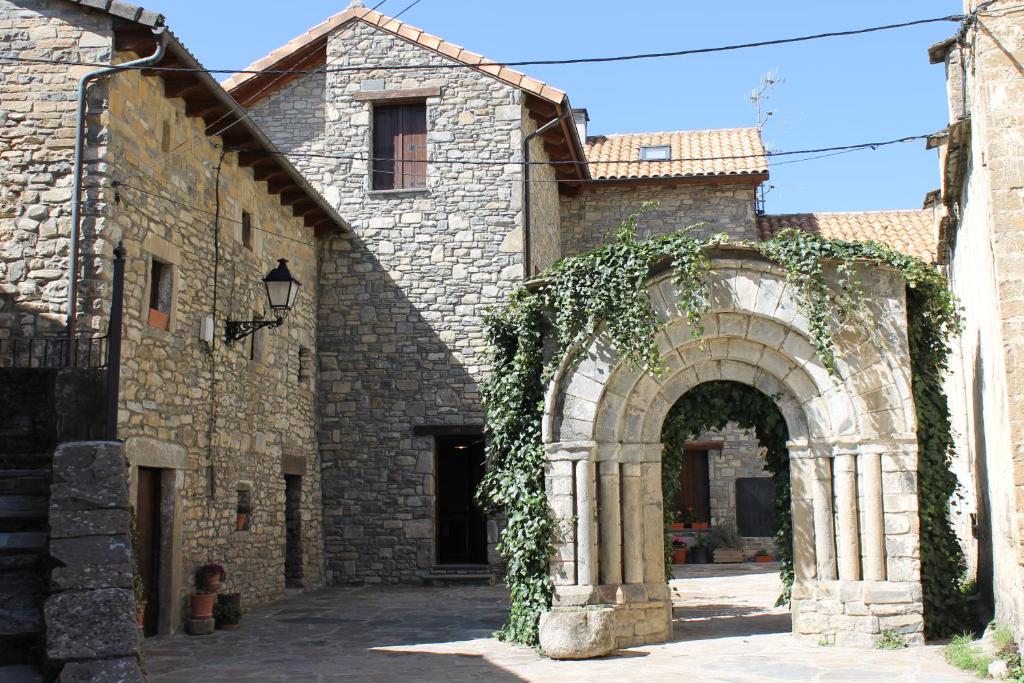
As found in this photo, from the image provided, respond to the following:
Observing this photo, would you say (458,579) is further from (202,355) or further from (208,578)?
(202,355)

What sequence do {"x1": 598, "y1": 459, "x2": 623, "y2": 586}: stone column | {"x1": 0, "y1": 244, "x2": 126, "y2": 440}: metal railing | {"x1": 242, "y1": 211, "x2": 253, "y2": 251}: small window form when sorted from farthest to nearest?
{"x1": 242, "y1": 211, "x2": 253, "y2": 251}: small window → {"x1": 598, "y1": 459, "x2": 623, "y2": 586}: stone column → {"x1": 0, "y1": 244, "x2": 126, "y2": 440}: metal railing

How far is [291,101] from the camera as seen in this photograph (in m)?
15.1

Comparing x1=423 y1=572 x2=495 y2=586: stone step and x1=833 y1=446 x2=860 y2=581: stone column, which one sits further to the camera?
x1=423 y1=572 x2=495 y2=586: stone step

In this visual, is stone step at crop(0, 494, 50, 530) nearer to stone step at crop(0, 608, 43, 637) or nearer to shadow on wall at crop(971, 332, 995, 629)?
stone step at crop(0, 608, 43, 637)

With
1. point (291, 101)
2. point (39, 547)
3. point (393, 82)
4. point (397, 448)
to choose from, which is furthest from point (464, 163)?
point (39, 547)

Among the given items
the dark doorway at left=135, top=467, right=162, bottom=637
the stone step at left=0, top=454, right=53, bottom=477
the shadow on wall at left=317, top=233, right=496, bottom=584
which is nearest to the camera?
the stone step at left=0, top=454, right=53, bottom=477

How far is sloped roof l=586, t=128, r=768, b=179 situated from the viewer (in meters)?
17.1

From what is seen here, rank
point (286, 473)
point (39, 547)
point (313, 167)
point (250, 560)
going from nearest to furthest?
point (39, 547), point (250, 560), point (286, 473), point (313, 167)

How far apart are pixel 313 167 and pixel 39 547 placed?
10417 mm

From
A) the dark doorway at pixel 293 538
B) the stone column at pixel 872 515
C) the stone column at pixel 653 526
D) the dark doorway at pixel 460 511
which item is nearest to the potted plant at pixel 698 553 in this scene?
the dark doorway at pixel 460 511

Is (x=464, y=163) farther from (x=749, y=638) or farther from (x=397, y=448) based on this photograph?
(x=749, y=638)

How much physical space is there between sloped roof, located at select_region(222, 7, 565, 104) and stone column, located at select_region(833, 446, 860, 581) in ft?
25.9

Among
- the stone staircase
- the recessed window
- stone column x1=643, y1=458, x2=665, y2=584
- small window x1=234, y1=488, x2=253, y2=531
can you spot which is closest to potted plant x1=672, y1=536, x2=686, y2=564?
the recessed window

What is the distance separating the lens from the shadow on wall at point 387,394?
14094 millimetres
